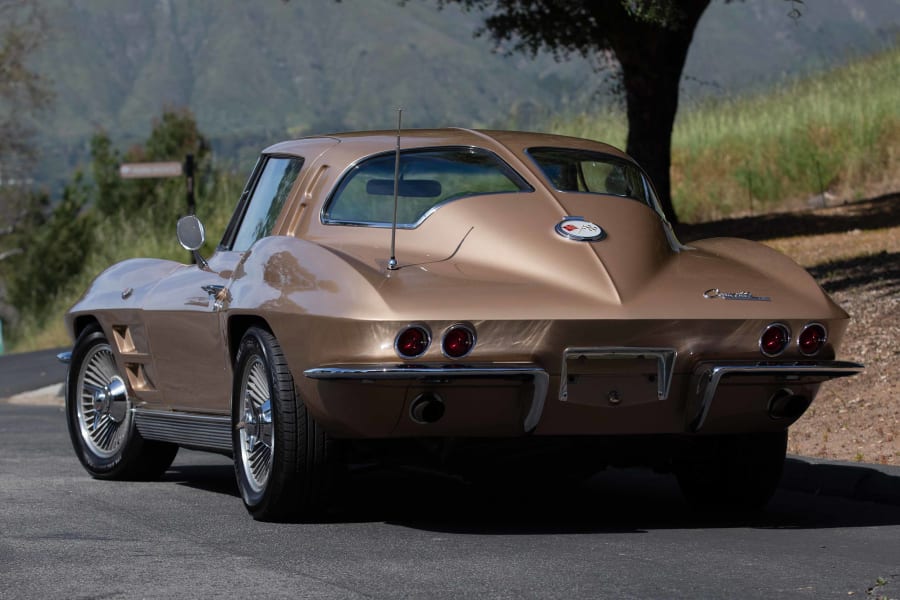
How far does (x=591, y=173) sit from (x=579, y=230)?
844mm

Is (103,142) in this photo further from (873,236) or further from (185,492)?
(185,492)

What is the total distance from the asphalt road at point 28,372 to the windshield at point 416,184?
46.5ft

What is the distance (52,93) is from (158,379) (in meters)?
42.2

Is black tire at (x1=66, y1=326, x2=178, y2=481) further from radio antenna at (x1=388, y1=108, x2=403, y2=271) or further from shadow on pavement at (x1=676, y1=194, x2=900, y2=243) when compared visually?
shadow on pavement at (x1=676, y1=194, x2=900, y2=243)

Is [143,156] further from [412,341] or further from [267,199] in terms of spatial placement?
[412,341]

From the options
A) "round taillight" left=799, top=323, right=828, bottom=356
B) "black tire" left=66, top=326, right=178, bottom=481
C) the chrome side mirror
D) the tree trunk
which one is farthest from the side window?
the tree trunk

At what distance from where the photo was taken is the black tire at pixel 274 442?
7035mm

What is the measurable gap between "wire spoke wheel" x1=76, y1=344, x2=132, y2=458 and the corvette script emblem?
349 centimetres

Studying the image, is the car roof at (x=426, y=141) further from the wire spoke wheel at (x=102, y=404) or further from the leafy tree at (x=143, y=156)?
the leafy tree at (x=143, y=156)

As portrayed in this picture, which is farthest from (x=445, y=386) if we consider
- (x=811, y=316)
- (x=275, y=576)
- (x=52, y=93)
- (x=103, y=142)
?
(x=103, y=142)

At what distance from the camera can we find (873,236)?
1827cm

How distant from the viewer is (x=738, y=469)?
25.7ft

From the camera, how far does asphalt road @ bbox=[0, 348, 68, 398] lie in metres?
21.5

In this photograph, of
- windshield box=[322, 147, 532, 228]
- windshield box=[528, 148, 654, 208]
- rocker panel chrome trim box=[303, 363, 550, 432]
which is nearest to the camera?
rocker panel chrome trim box=[303, 363, 550, 432]
